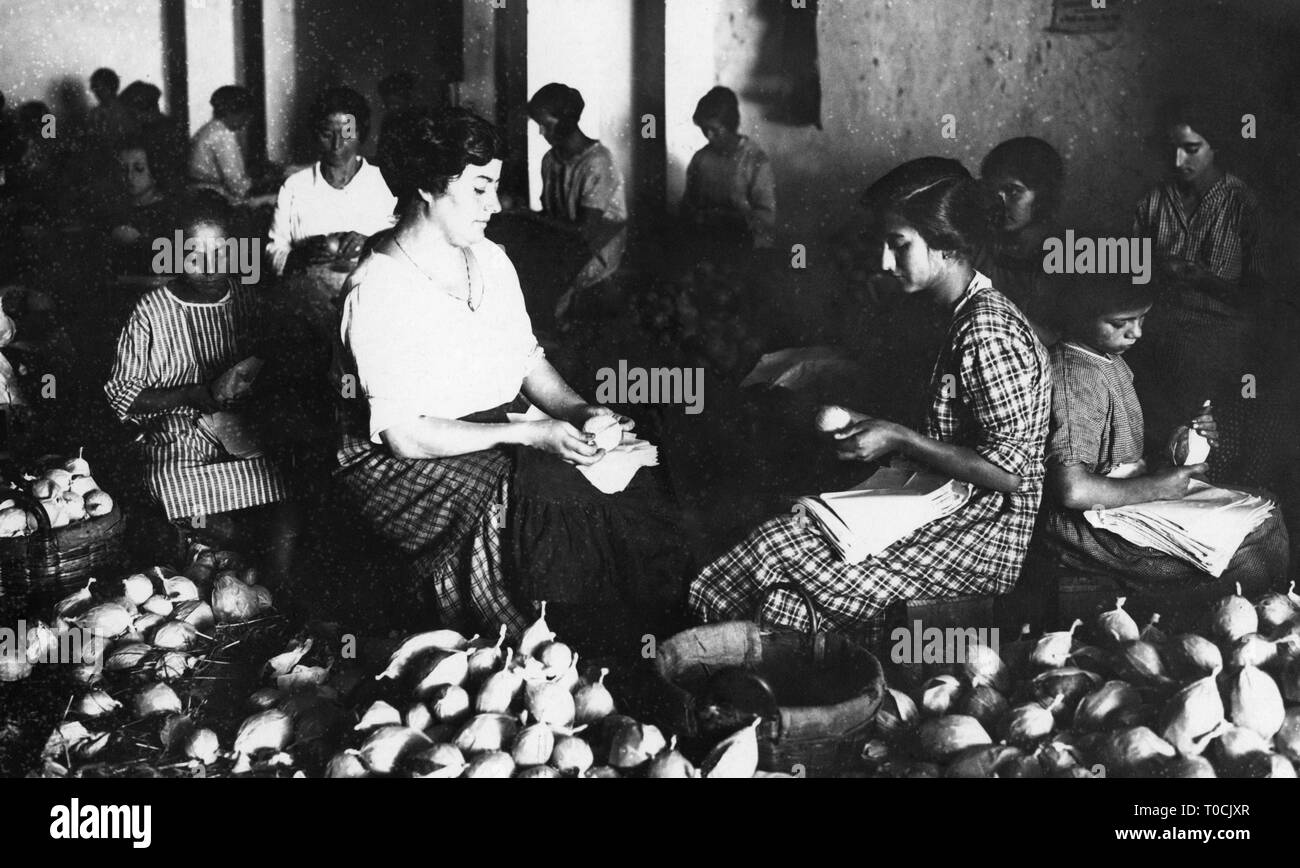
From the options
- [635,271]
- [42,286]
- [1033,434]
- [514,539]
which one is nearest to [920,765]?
[1033,434]

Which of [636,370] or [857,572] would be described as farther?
[636,370]

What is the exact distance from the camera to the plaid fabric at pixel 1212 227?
2.68 meters

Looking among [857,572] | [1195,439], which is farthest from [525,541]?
[1195,439]

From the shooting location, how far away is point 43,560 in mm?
2691

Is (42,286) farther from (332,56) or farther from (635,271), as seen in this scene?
(635,271)

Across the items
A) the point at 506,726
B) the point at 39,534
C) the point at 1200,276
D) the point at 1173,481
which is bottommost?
the point at 506,726

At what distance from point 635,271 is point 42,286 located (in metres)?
1.31

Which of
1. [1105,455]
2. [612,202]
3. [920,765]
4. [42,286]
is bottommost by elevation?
[920,765]

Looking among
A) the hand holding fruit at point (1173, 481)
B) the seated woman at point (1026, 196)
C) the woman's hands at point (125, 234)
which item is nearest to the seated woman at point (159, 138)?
the woman's hands at point (125, 234)

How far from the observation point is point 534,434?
2.48m

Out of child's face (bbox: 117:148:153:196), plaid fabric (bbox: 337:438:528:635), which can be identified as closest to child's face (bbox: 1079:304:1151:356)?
plaid fabric (bbox: 337:438:528:635)

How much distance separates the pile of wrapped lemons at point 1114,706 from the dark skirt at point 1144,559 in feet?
0.23

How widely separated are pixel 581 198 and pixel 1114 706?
1482 mm

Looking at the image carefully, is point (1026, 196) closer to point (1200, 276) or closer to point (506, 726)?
point (1200, 276)
